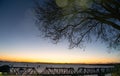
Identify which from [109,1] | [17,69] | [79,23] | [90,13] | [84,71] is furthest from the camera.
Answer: [84,71]

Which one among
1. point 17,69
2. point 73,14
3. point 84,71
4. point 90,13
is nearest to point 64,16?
point 73,14

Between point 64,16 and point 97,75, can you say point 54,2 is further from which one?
point 97,75

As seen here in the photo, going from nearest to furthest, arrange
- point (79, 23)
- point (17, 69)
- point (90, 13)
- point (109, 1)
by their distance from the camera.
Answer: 1. point (109, 1)
2. point (90, 13)
3. point (79, 23)
4. point (17, 69)

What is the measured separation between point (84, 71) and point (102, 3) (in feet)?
85.0

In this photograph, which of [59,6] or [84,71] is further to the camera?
[84,71]

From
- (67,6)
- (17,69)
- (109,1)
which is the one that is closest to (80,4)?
(67,6)

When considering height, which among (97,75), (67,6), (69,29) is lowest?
(97,75)

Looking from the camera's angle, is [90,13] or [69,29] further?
[69,29]

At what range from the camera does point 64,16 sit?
14.1 metres

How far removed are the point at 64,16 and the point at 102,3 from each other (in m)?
2.40

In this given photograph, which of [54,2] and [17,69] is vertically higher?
[54,2]

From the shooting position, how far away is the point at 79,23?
14.8 meters

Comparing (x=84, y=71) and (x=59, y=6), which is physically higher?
(x=59, y=6)

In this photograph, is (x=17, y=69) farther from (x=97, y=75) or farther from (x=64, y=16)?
(x=64, y=16)
